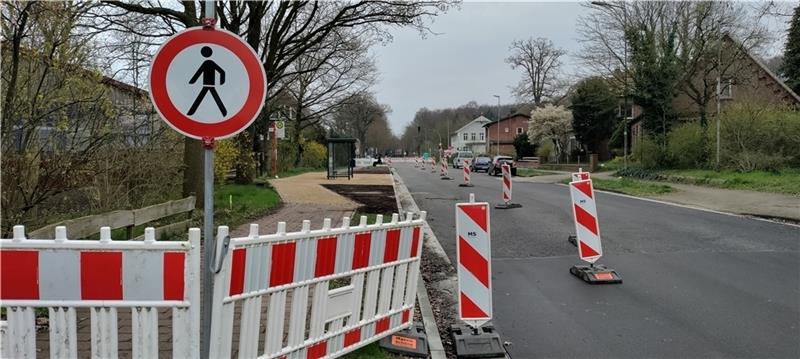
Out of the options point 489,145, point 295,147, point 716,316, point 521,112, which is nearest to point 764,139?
point 716,316

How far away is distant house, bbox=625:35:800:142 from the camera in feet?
98.1

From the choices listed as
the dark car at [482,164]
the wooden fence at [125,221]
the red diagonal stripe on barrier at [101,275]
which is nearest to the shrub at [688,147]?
the dark car at [482,164]

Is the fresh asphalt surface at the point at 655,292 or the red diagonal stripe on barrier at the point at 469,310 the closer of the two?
the fresh asphalt surface at the point at 655,292

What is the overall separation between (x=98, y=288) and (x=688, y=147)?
29.5 m

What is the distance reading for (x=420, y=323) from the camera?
520cm

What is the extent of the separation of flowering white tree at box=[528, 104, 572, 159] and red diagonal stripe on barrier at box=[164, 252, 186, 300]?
179 feet

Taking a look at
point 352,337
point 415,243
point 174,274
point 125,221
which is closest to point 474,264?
point 415,243

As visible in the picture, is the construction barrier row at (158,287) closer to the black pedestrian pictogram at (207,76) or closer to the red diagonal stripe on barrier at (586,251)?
the black pedestrian pictogram at (207,76)

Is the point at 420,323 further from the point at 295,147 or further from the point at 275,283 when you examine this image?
the point at 295,147

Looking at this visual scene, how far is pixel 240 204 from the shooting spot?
47.8 feet

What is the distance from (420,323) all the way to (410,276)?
604 millimetres

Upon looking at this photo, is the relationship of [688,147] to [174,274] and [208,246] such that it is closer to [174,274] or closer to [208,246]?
[208,246]

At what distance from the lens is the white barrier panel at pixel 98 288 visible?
294cm

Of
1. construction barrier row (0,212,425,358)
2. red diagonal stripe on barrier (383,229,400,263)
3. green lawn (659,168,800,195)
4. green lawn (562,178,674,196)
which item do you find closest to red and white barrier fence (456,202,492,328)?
red diagonal stripe on barrier (383,229,400,263)
